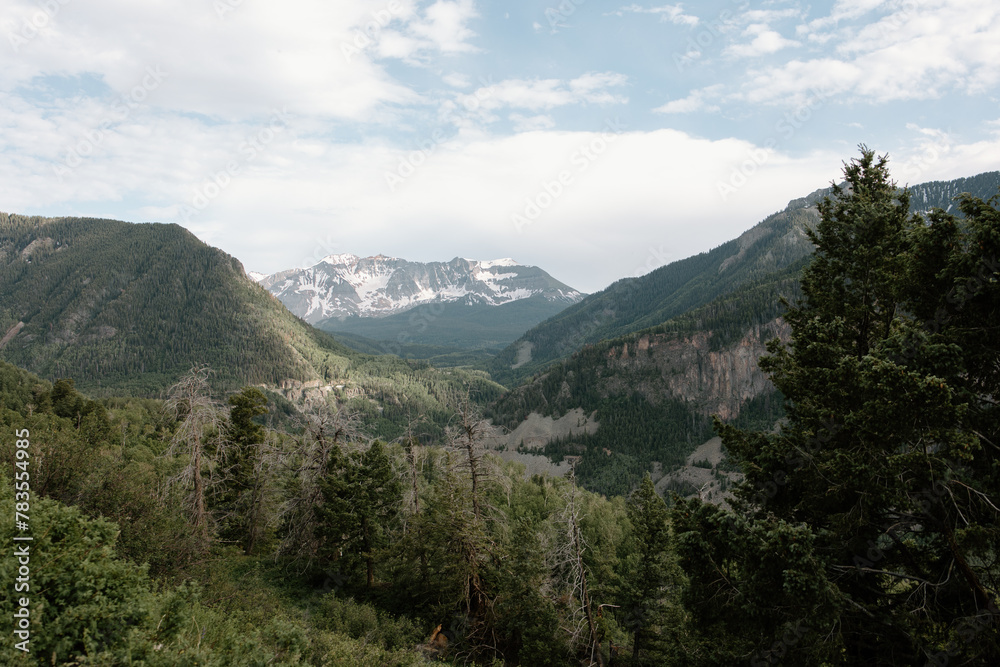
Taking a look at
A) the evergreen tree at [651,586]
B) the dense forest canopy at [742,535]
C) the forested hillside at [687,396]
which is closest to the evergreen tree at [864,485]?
the dense forest canopy at [742,535]

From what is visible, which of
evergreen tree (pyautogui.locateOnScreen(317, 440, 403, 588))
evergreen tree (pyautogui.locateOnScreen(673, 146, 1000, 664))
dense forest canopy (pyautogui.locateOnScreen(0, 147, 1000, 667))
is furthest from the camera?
evergreen tree (pyautogui.locateOnScreen(317, 440, 403, 588))

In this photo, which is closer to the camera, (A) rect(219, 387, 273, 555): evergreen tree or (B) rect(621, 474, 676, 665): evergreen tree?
(B) rect(621, 474, 676, 665): evergreen tree

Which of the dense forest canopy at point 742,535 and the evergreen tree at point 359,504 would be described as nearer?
the dense forest canopy at point 742,535

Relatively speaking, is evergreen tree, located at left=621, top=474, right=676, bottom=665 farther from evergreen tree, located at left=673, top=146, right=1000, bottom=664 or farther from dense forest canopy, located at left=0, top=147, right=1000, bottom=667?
evergreen tree, located at left=673, top=146, right=1000, bottom=664

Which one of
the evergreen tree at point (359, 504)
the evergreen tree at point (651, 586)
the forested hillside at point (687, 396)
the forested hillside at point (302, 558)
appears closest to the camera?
the forested hillside at point (302, 558)

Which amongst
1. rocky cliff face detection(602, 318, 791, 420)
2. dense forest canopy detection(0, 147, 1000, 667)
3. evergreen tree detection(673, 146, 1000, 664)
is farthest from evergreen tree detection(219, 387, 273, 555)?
rocky cliff face detection(602, 318, 791, 420)

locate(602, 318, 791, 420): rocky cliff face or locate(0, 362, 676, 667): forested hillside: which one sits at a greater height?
locate(0, 362, 676, 667): forested hillside

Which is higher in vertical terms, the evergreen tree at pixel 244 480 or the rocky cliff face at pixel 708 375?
the evergreen tree at pixel 244 480

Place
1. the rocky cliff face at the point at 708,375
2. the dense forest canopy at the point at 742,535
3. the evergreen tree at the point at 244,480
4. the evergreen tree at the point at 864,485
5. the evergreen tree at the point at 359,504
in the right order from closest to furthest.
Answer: the evergreen tree at the point at 864,485 < the dense forest canopy at the point at 742,535 < the evergreen tree at the point at 359,504 < the evergreen tree at the point at 244,480 < the rocky cliff face at the point at 708,375

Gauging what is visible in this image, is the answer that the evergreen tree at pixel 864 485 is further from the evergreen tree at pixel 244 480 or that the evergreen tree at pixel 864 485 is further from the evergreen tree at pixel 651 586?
the evergreen tree at pixel 244 480

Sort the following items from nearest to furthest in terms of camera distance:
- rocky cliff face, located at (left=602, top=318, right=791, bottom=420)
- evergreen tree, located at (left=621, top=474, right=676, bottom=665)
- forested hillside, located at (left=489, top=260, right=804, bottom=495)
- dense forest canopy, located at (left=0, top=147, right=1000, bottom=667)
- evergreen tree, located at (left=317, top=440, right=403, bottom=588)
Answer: dense forest canopy, located at (left=0, top=147, right=1000, bottom=667) < evergreen tree, located at (left=621, top=474, right=676, bottom=665) < evergreen tree, located at (left=317, top=440, right=403, bottom=588) < forested hillside, located at (left=489, top=260, right=804, bottom=495) < rocky cliff face, located at (left=602, top=318, right=791, bottom=420)

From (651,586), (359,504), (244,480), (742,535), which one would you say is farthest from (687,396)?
(742,535)

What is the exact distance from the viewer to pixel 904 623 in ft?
31.5

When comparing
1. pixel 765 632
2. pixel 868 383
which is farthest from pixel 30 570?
pixel 868 383
